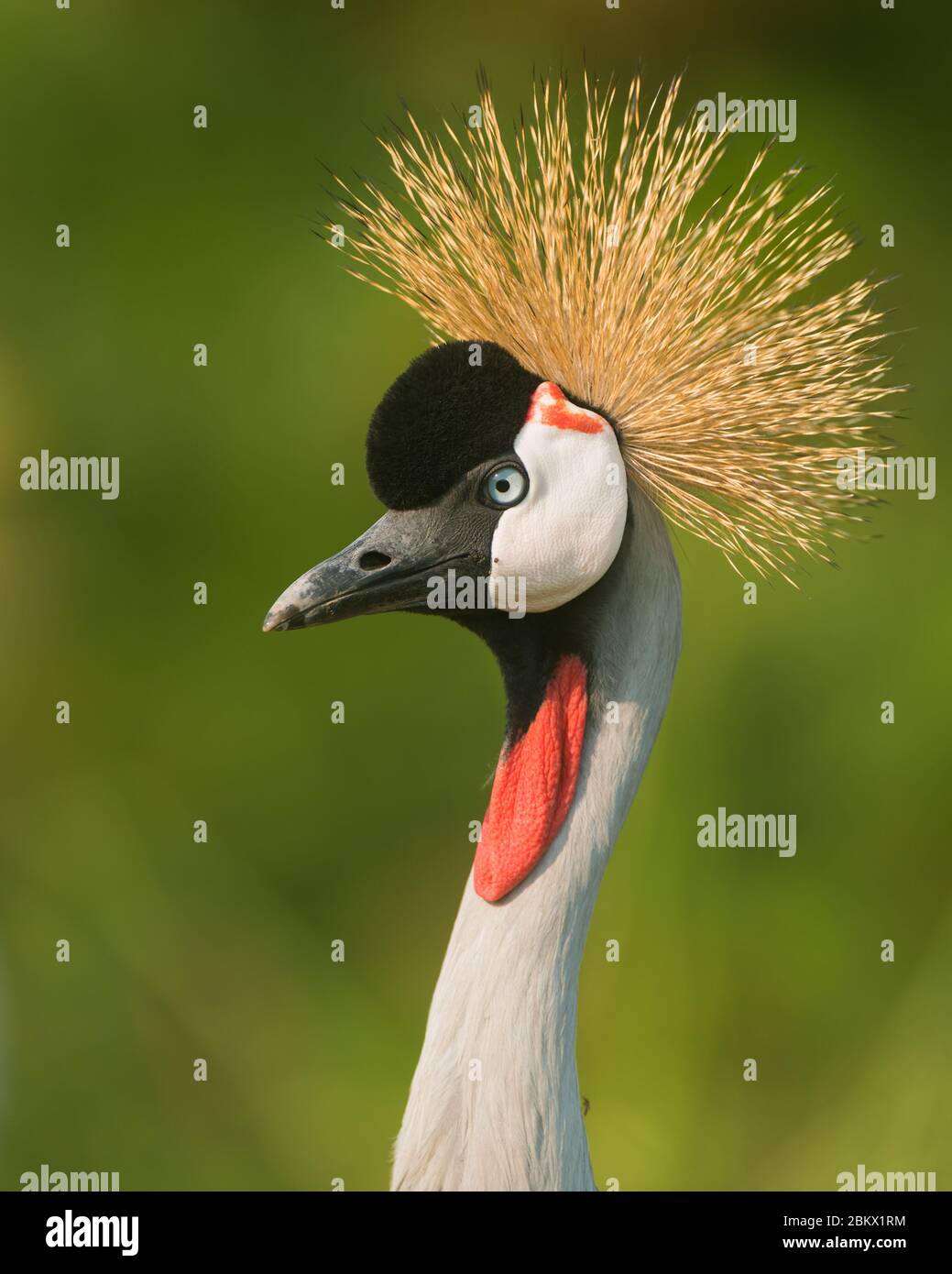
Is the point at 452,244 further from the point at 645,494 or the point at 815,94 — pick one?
the point at 815,94

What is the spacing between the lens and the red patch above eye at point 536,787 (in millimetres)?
1230

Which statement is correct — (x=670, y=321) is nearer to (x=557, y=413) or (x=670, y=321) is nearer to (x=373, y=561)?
(x=557, y=413)

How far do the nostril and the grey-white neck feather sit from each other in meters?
0.22

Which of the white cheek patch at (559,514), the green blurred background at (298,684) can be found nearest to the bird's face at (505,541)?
the white cheek patch at (559,514)

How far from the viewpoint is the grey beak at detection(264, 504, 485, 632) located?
4.03ft

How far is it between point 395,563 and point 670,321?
39 centimetres

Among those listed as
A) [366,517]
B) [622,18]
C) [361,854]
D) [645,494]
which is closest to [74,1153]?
[361,854]

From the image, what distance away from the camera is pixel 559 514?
1232 mm

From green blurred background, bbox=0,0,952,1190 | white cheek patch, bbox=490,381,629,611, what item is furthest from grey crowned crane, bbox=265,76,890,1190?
green blurred background, bbox=0,0,952,1190

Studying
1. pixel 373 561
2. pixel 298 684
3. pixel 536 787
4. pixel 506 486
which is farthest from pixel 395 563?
pixel 298 684

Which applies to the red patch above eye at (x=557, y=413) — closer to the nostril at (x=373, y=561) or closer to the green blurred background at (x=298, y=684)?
the nostril at (x=373, y=561)

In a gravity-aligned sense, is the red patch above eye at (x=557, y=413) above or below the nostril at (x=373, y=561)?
above

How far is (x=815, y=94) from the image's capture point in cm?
319

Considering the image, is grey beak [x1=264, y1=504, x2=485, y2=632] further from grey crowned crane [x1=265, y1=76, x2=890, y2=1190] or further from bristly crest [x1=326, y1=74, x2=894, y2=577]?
bristly crest [x1=326, y1=74, x2=894, y2=577]
